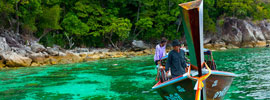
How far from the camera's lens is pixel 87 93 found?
10484 millimetres

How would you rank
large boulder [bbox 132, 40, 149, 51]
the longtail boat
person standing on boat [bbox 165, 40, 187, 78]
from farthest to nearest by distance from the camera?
large boulder [bbox 132, 40, 149, 51]
person standing on boat [bbox 165, 40, 187, 78]
the longtail boat

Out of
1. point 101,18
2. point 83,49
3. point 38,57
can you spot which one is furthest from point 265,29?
point 38,57

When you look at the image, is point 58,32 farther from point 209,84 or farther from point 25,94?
point 209,84

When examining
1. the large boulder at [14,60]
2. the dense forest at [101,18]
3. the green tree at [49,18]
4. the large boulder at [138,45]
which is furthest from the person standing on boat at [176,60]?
the large boulder at [138,45]

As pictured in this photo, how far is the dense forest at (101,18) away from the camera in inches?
1165

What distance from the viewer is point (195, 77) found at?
5566 mm

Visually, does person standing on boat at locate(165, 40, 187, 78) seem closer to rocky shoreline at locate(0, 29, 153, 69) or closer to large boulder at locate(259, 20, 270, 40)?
rocky shoreline at locate(0, 29, 153, 69)

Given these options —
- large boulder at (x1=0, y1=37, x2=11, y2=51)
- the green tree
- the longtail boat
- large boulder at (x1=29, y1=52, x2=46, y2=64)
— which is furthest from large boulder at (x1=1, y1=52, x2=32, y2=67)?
the longtail boat

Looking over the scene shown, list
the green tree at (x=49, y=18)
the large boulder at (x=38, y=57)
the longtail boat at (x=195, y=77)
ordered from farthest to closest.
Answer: the green tree at (x=49, y=18), the large boulder at (x=38, y=57), the longtail boat at (x=195, y=77)

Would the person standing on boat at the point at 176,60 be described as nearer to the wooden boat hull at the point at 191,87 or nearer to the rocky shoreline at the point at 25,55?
the wooden boat hull at the point at 191,87

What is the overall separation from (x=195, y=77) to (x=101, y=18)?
1269 inches

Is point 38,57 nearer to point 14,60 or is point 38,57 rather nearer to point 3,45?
point 14,60

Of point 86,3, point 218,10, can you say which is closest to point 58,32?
point 86,3

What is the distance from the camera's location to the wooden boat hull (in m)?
5.82
